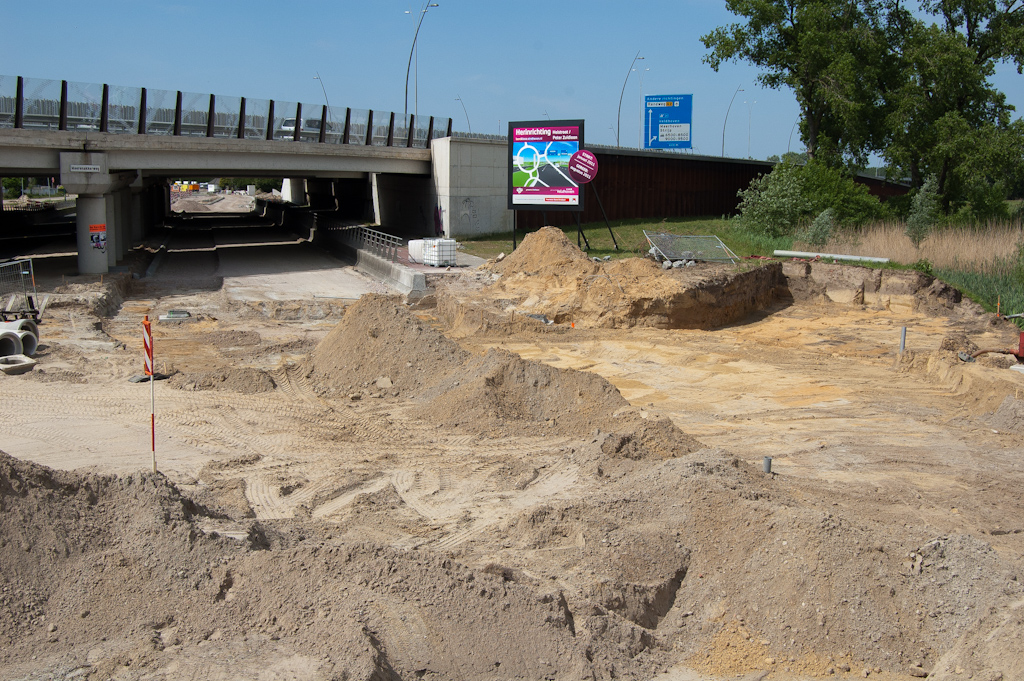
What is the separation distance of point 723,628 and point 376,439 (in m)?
5.78

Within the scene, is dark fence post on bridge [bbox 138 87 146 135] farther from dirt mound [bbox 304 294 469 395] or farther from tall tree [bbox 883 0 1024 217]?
tall tree [bbox 883 0 1024 217]

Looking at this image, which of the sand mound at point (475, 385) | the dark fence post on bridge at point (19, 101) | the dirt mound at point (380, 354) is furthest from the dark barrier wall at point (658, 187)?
the sand mound at point (475, 385)

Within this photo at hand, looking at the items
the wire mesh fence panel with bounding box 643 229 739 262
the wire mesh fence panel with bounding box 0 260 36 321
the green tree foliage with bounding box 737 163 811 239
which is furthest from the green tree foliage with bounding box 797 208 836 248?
the wire mesh fence panel with bounding box 0 260 36 321

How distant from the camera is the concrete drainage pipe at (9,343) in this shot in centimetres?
1381

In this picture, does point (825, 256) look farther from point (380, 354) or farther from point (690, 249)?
point (380, 354)

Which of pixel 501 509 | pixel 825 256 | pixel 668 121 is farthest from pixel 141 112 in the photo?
pixel 668 121

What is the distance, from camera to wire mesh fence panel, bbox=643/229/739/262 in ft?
80.3

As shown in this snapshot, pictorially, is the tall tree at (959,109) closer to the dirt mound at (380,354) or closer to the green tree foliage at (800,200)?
the green tree foliage at (800,200)

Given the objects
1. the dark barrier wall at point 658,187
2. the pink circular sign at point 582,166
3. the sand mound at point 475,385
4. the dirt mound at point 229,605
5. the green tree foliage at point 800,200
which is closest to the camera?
the dirt mound at point 229,605

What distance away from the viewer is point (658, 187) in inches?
1631

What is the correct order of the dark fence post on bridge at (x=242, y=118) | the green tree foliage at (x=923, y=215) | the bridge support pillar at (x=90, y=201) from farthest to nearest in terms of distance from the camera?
the green tree foliage at (x=923, y=215) < the dark fence post on bridge at (x=242, y=118) < the bridge support pillar at (x=90, y=201)

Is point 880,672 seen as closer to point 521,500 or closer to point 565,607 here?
point 565,607

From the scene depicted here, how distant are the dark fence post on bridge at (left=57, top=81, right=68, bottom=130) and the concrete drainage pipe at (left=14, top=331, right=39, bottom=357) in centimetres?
1190

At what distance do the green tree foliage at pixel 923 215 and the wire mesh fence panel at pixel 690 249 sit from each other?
6.77 meters
